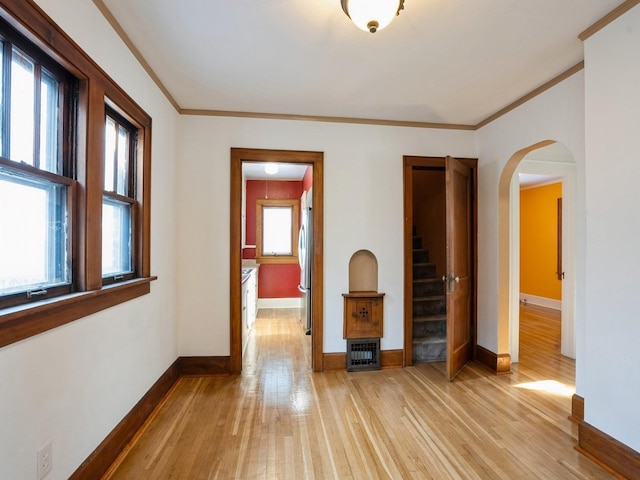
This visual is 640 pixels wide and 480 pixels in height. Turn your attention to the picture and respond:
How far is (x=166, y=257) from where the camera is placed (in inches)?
102

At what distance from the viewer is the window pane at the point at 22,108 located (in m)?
1.16

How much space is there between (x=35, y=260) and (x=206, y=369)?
1956 millimetres

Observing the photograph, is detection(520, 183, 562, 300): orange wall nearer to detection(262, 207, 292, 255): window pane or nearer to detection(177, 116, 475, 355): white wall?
detection(177, 116, 475, 355): white wall

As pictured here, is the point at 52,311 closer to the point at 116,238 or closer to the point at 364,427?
the point at 116,238

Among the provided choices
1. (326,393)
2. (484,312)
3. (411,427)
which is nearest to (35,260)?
(326,393)

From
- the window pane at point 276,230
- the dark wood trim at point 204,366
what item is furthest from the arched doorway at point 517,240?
the window pane at point 276,230

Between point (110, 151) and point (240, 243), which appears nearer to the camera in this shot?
point (110, 151)

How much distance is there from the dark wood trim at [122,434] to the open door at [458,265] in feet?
8.13

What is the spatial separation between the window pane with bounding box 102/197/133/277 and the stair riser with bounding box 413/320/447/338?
2.92 m

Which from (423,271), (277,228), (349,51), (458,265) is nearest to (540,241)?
(423,271)

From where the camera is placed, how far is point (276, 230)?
5949 millimetres

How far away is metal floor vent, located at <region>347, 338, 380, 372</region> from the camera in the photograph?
301cm

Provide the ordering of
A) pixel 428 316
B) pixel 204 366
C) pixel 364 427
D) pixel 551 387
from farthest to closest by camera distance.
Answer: pixel 428 316, pixel 204 366, pixel 551 387, pixel 364 427

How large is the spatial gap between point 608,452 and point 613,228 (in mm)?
1264
